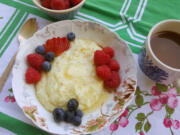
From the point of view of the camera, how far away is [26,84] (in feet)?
2.94

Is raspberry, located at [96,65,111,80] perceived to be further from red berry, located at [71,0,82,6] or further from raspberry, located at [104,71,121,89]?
red berry, located at [71,0,82,6]

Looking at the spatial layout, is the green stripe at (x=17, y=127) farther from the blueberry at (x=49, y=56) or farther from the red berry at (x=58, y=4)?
the red berry at (x=58, y=4)

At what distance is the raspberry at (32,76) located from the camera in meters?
0.88

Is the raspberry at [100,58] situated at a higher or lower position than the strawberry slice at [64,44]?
lower

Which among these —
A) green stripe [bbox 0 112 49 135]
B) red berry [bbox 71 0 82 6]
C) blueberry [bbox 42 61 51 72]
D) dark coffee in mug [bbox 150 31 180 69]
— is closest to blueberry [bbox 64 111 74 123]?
green stripe [bbox 0 112 49 135]

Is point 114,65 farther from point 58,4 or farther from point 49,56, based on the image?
point 58,4

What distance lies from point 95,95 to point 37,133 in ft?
1.06

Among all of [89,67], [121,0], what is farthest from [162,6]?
[89,67]

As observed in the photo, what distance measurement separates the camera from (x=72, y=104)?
823 mm

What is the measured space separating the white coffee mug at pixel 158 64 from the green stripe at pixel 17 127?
576 millimetres

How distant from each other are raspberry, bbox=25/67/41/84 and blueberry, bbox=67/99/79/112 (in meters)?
0.21

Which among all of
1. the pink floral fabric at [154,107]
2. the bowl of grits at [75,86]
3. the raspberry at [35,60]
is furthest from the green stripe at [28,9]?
the pink floral fabric at [154,107]

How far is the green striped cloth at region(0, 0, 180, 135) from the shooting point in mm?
1082

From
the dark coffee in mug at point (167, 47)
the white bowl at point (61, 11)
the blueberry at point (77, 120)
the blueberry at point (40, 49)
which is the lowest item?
the blueberry at point (77, 120)
